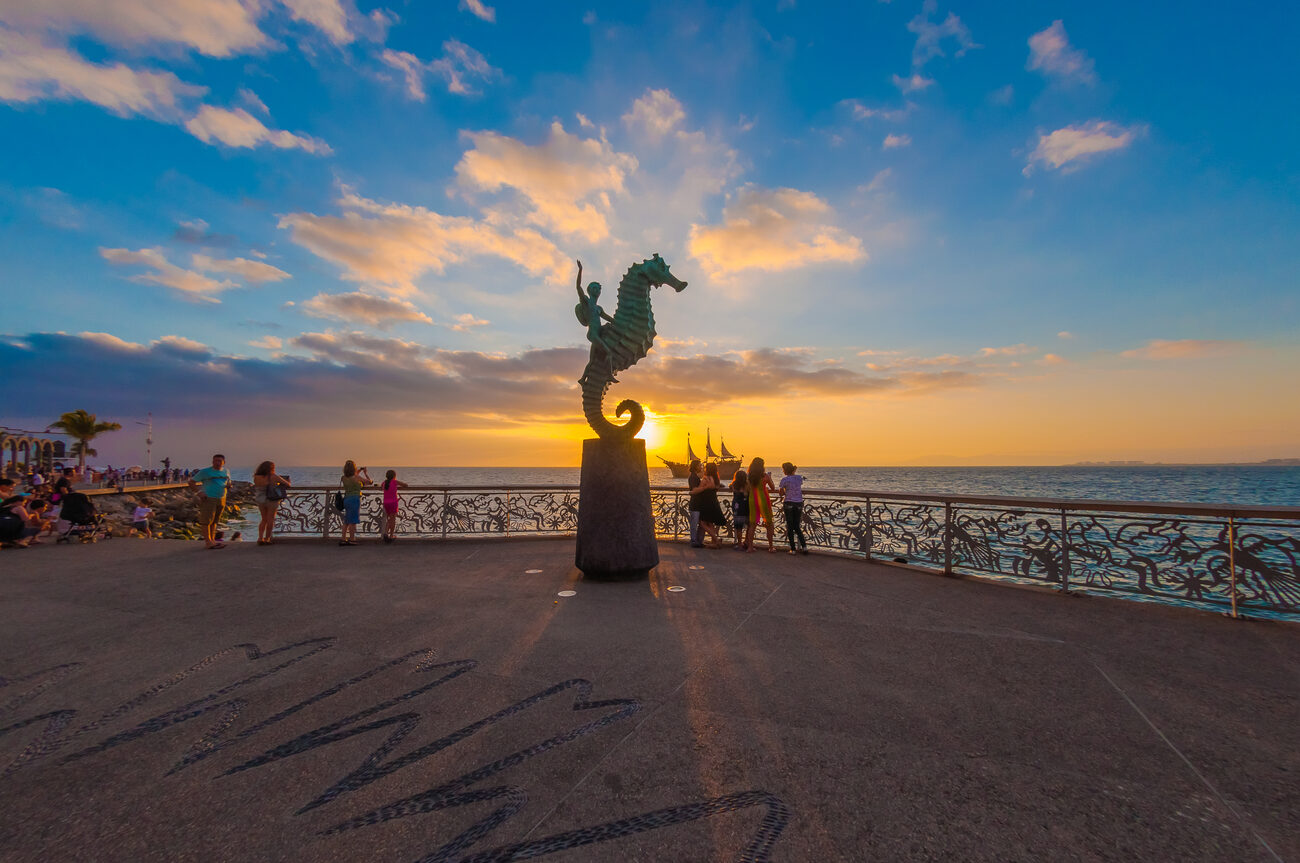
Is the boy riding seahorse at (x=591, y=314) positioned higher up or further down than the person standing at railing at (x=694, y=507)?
higher up

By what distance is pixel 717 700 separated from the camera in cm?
377

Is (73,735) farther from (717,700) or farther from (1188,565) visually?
(1188,565)

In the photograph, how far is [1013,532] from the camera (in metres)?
7.56

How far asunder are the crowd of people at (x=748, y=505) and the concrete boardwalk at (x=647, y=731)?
3.77 metres

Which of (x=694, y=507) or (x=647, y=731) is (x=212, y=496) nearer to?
(x=694, y=507)

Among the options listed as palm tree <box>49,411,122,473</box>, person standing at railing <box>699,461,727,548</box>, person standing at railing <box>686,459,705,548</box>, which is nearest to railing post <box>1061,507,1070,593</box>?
person standing at railing <box>699,461,727,548</box>

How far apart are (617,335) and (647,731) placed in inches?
241

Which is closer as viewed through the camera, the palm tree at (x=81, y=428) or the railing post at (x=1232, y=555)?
the railing post at (x=1232, y=555)

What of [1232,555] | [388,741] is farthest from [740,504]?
[388,741]

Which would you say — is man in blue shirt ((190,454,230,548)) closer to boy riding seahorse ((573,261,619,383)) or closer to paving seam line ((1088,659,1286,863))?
boy riding seahorse ((573,261,619,383))

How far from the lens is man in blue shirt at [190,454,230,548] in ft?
34.5

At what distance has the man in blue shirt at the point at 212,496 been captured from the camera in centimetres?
1052

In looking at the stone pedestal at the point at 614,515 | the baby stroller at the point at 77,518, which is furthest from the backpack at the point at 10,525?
the stone pedestal at the point at 614,515

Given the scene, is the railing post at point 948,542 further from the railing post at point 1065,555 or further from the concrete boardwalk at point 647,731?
the concrete boardwalk at point 647,731
